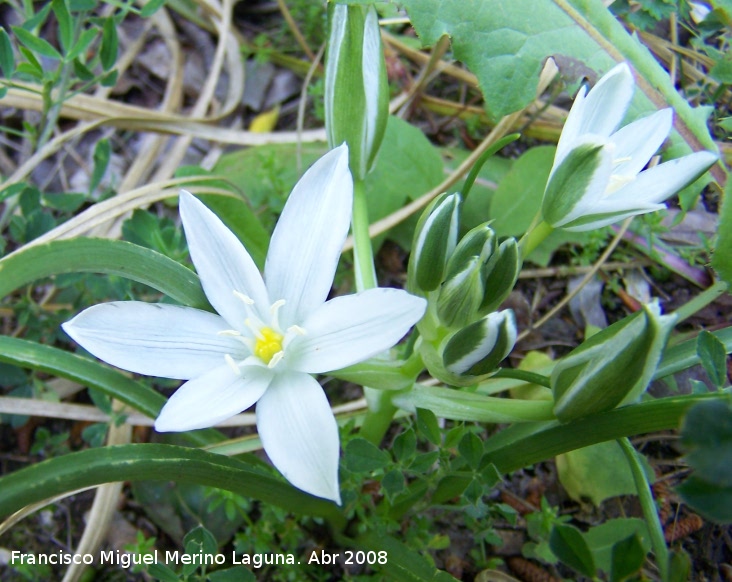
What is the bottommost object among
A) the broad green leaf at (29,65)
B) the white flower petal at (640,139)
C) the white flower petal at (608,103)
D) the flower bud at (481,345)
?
the flower bud at (481,345)

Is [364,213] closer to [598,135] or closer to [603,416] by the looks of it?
[598,135]

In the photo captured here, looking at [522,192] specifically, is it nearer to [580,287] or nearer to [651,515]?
→ [580,287]

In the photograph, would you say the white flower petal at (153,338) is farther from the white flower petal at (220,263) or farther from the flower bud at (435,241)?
the flower bud at (435,241)

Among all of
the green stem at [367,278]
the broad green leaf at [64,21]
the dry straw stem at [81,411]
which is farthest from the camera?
the dry straw stem at [81,411]

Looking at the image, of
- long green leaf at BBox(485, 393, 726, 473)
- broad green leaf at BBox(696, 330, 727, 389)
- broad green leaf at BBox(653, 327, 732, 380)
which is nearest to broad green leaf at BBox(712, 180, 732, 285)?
broad green leaf at BBox(653, 327, 732, 380)

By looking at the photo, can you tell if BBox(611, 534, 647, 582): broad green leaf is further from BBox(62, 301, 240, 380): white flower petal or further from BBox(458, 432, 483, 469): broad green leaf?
BBox(62, 301, 240, 380): white flower petal

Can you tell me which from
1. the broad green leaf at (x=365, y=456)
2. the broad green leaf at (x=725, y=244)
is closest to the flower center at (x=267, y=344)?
the broad green leaf at (x=365, y=456)
